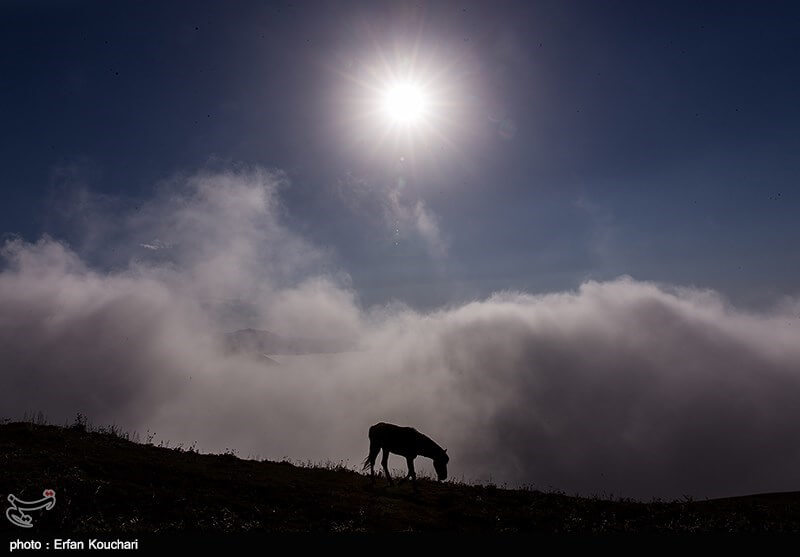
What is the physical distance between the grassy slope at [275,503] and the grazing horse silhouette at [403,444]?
196 centimetres

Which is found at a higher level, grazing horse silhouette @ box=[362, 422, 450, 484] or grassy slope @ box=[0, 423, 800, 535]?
grazing horse silhouette @ box=[362, 422, 450, 484]

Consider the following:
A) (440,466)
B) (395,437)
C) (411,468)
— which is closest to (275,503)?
(411,468)

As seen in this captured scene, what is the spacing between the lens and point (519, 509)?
20844 millimetres

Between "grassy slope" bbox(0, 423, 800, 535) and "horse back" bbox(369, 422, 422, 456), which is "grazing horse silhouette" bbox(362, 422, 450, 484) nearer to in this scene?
"horse back" bbox(369, 422, 422, 456)

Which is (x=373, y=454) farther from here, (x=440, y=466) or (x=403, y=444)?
(x=440, y=466)

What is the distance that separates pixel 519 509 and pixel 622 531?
465 cm

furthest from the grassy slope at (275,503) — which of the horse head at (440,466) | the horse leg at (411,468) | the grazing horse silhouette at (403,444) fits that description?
the horse head at (440,466)

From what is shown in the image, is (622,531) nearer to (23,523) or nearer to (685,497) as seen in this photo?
(685,497)

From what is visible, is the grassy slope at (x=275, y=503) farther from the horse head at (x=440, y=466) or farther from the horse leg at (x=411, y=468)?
the horse head at (x=440, y=466)

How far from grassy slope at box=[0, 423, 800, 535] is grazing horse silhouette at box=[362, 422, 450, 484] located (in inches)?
77.2

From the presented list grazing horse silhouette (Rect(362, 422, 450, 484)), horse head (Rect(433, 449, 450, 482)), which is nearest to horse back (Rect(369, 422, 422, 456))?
grazing horse silhouette (Rect(362, 422, 450, 484))

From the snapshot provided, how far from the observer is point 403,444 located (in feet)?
89.2

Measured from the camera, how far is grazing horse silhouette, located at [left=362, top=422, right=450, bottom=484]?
88.2 feet

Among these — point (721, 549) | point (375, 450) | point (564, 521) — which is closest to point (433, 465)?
point (375, 450)
